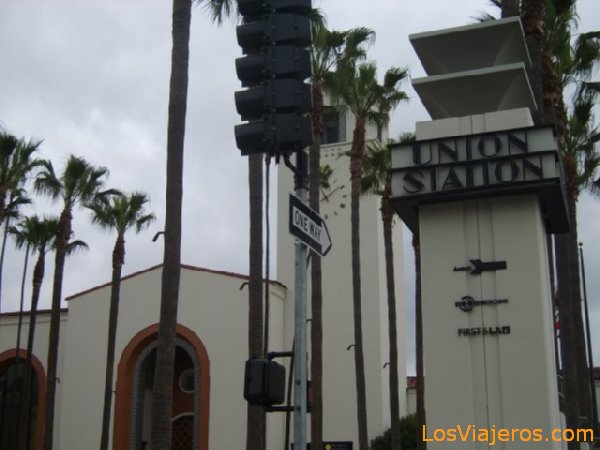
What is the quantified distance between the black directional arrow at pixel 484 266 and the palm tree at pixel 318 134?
9.68 m

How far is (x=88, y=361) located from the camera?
33.3m

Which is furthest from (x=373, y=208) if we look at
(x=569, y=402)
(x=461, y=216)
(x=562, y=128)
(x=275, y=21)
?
(x=275, y=21)

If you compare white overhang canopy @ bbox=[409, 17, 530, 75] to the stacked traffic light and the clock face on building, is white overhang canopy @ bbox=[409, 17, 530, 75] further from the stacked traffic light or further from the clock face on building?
the clock face on building

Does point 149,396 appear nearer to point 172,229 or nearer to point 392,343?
point 392,343

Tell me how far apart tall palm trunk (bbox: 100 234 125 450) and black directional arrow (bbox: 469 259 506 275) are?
18835mm

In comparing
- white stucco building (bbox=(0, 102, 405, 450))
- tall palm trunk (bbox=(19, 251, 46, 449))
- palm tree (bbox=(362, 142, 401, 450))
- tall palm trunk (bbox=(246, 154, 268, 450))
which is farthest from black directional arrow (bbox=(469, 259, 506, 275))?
tall palm trunk (bbox=(19, 251, 46, 449))

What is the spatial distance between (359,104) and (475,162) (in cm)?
1369

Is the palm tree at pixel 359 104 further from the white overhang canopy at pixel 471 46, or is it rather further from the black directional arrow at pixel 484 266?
the black directional arrow at pixel 484 266

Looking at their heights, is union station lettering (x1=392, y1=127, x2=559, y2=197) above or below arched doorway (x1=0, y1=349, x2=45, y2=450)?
above

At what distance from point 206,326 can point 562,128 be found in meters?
17.2

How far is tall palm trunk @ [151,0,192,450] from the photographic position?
48.0ft

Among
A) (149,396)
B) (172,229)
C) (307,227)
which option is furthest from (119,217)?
(307,227)

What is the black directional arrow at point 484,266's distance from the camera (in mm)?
11852

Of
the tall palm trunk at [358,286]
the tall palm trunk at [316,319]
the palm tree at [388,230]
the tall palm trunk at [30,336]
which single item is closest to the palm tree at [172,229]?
the tall palm trunk at [316,319]
